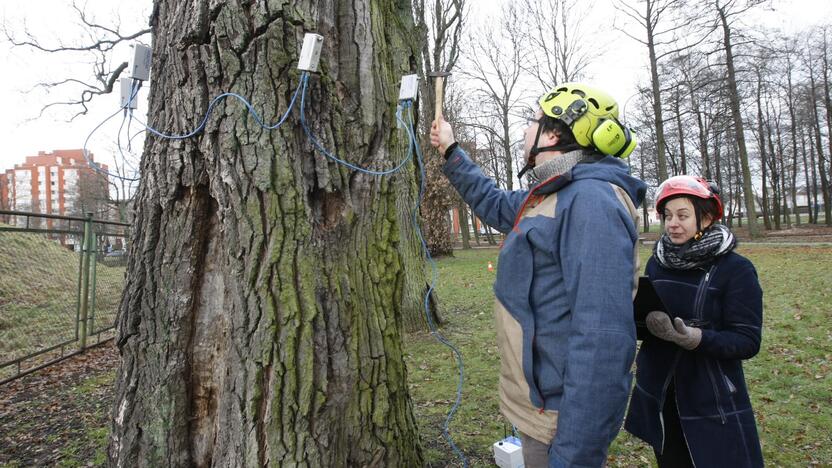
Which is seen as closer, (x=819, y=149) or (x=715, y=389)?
(x=715, y=389)

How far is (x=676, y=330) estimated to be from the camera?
1969 mm

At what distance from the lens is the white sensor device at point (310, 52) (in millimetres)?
1772

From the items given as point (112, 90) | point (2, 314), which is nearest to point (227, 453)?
point (2, 314)

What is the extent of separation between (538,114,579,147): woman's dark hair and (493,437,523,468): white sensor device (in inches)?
76.3

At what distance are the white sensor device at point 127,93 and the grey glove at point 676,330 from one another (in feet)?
8.08

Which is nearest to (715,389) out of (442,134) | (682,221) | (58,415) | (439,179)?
(682,221)

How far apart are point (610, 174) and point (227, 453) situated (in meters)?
1.78

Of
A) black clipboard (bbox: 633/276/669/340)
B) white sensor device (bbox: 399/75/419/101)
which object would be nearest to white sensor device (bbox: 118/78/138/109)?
white sensor device (bbox: 399/75/419/101)

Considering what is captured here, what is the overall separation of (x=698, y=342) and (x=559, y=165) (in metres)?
1.00

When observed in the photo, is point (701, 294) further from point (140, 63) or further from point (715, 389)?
point (140, 63)

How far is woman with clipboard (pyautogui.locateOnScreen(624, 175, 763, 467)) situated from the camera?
1.99 m

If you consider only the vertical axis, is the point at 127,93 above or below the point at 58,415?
above

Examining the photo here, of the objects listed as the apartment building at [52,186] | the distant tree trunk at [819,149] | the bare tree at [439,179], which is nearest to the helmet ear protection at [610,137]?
the bare tree at [439,179]

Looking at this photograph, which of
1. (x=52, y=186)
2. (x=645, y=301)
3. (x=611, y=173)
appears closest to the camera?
(x=611, y=173)
